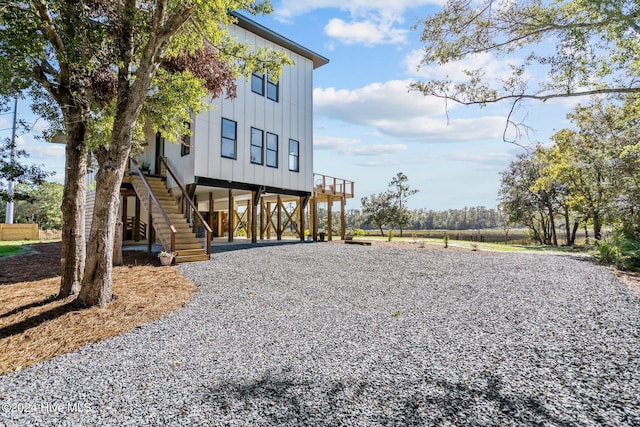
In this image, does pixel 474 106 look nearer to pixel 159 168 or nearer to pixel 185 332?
pixel 185 332

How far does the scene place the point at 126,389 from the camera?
9.82 feet

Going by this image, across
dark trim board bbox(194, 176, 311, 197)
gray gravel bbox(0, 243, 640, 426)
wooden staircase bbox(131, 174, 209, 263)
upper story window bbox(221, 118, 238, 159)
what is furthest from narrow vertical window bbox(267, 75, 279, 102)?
gray gravel bbox(0, 243, 640, 426)

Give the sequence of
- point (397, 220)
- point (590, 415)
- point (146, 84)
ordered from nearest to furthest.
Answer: point (590, 415) < point (146, 84) < point (397, 220)

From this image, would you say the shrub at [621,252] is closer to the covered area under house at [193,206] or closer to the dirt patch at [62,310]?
the covered area under house at [193,206]

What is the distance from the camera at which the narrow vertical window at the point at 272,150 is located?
14.2 metres

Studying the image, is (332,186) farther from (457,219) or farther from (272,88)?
(457,219)

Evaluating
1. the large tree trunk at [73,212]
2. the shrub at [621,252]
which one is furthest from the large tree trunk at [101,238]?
the shrub at [621,252]

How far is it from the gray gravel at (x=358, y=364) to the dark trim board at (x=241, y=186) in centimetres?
685

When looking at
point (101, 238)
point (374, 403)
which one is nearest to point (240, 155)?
point (101, 238)

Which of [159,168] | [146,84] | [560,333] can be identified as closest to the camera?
[560,333]

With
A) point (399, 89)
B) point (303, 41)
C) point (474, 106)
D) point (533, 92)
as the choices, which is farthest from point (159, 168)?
point (533, 92)

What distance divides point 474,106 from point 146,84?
234 inches

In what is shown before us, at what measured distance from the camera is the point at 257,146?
13773 mm

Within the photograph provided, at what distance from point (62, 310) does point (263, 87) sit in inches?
452
